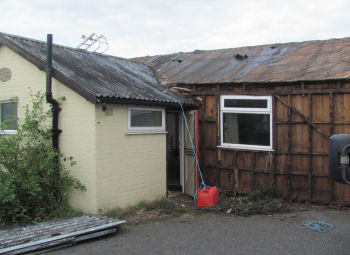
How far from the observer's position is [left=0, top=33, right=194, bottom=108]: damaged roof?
723 cm

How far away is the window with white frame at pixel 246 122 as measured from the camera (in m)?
8.81

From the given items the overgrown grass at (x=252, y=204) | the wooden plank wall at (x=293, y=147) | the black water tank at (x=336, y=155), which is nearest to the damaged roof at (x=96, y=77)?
the wooden plank wall at (x=293, y=147)

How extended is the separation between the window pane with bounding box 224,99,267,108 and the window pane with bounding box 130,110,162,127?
1895mm

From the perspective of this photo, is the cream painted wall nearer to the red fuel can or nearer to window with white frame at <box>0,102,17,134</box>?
window with white frame at <box>0,102,17,134</box>

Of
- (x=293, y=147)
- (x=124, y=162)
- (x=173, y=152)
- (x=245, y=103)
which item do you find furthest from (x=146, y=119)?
(x=173, y=152)

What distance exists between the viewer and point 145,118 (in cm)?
837

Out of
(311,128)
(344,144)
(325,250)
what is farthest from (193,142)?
(344,144)

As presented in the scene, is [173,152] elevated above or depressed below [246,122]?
below

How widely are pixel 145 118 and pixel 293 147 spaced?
366cm

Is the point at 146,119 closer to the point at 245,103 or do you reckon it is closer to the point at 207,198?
the point at 207,198

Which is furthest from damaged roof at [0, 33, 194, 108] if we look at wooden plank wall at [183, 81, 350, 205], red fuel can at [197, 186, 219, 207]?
red fuel can at [197, 186, 219, 207]

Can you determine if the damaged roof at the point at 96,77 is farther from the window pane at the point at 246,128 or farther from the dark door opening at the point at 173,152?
the dark door opening at the point at 173,152

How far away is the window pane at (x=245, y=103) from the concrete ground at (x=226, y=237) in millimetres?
2803

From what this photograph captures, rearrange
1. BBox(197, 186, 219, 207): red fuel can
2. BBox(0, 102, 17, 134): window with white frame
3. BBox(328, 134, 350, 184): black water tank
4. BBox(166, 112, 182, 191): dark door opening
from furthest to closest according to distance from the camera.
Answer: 1. BBox(166, 112, 182, 191): dark door opening
2. BBox(0, 102, 17, 134): window with white frame
3. BBox(197, 186, 219, 207): red fuel can
4. BBox(328, 134, 350, 184): black water tank
